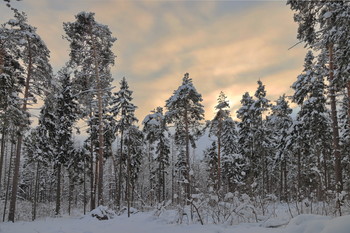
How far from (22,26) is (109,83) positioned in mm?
6360

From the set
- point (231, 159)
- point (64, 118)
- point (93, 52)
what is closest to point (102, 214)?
point (93, 52)

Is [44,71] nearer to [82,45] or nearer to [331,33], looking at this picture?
[82,45]

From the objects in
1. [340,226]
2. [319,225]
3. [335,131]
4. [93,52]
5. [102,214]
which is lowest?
[102,214]

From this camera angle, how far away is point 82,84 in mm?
17438

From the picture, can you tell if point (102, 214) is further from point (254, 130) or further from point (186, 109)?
point (254, 130)

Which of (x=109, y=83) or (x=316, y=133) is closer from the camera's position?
(x=109, y=83)

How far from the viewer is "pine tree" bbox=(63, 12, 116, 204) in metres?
15.9

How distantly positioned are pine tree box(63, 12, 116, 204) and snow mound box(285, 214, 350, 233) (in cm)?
1351

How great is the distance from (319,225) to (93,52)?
16.4m

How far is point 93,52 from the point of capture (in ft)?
54.9

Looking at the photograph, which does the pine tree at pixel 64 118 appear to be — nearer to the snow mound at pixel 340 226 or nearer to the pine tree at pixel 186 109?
the pine tree at pixel 186 109

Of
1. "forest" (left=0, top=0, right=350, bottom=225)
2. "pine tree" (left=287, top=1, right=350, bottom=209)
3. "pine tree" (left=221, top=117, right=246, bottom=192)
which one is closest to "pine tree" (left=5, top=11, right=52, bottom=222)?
"forest" (left=0, top=0, right=350, bottom=225)

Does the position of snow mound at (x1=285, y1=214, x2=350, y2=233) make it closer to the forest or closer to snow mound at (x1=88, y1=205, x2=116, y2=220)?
the forest

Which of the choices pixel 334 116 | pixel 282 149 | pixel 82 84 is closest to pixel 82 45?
pixel 82 84
